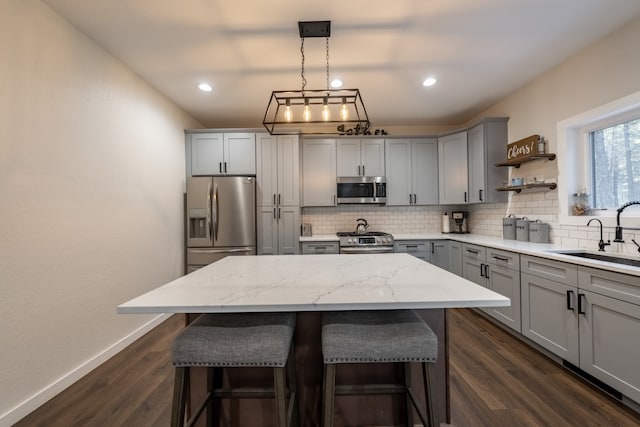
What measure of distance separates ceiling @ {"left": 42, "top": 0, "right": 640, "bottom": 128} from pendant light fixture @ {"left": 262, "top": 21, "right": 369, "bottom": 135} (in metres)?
0.09

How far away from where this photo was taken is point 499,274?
275 cm

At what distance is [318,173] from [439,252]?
2.03 metres

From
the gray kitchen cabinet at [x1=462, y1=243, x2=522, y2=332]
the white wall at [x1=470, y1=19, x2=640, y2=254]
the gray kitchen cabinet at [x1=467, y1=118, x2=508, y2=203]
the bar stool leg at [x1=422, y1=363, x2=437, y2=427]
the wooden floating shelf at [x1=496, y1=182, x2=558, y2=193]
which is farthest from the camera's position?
the gray kitchen cabinet at [x1=467, y1=118, x2=508, y2=203]

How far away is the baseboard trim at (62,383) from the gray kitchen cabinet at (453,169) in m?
4.12

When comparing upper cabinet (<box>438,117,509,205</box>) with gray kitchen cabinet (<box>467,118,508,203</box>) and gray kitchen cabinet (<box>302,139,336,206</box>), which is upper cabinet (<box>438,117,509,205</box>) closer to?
gray kitchen cabinet (<box>467,118,508,203</box>)

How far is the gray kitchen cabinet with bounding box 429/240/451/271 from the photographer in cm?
373

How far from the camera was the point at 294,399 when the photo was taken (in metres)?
1.34

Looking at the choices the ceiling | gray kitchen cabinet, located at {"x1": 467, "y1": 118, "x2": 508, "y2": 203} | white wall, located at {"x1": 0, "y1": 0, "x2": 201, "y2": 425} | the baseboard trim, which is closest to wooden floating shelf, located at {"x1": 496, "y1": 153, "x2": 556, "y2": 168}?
gray kitchen cabinet, located at {"x1": 467, "y1": 118, "x2": 508, "y2": 203}

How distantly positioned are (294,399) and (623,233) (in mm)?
2716

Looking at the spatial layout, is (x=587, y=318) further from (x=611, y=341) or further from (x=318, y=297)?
(x=318, y=297)

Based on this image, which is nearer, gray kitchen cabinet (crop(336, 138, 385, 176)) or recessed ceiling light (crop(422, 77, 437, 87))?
recessed ceiling light (crop(422, 77, 437, 87))

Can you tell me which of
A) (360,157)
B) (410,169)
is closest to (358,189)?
(360,157)

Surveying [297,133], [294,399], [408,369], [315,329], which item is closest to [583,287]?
[408,369]

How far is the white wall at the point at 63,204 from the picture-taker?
1.65 m
